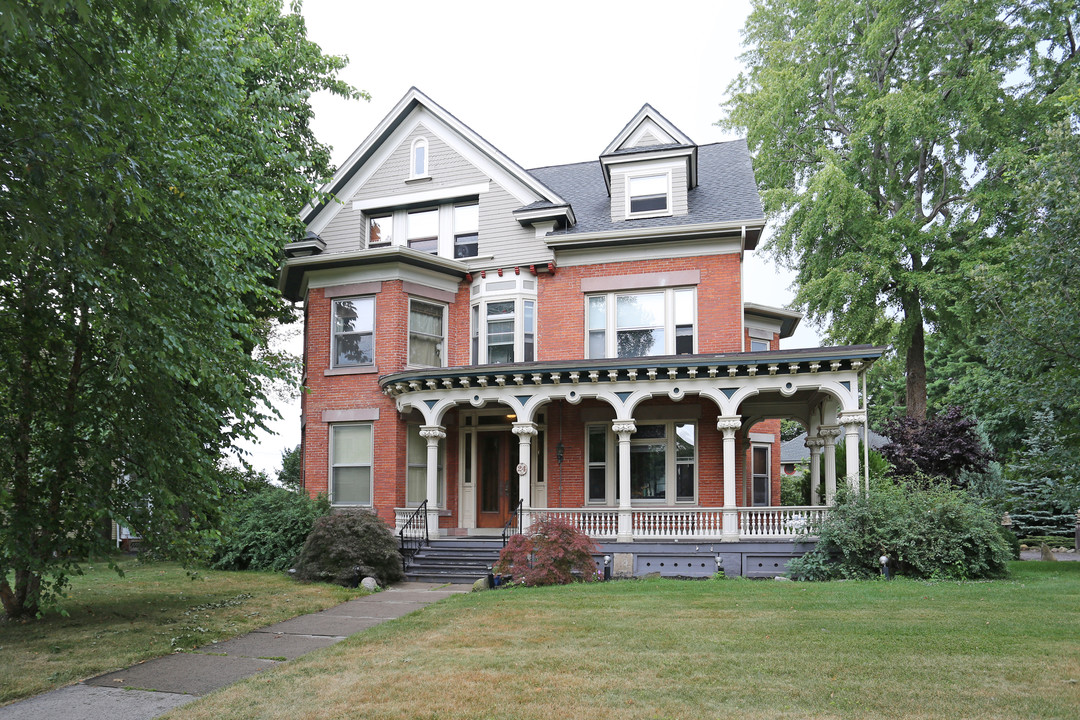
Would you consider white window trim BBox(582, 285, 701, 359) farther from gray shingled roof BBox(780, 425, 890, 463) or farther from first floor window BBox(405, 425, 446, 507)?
gray shingled roof BBox(780, 425, 890, 463)

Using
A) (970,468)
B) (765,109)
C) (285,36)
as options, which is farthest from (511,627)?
(765,109)

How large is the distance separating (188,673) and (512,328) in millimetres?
12516

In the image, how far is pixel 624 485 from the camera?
52.8ft

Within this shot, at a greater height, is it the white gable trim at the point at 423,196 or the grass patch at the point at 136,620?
the white gable trim at the point at 423,196

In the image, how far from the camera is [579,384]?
16562 mm

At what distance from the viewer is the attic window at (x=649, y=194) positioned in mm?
19375

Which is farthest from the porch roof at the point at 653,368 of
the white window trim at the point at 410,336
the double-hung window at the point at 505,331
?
the double-hung window at the point at 505,331

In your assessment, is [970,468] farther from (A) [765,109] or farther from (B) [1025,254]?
(A) [765,109]

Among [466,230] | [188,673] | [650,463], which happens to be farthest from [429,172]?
[188,673]

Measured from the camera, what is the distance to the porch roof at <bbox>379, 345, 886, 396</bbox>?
14984 millimetres

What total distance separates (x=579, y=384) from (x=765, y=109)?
1695cm

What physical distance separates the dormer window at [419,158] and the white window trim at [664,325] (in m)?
5.92

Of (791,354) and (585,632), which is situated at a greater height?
(791,354)

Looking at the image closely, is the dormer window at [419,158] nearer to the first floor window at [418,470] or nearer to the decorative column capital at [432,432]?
the first floor window at [418,470]
